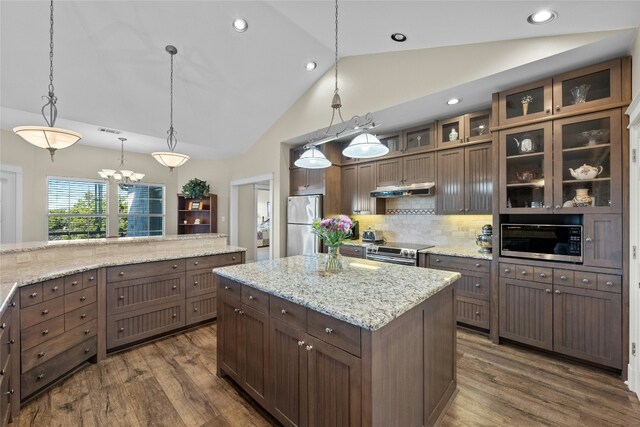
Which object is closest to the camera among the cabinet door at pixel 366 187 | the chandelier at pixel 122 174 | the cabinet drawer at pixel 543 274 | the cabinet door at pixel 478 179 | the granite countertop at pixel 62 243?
the granite countertop at pixel 62 243

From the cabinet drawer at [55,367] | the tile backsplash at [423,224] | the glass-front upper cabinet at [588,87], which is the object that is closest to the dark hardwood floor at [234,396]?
the cabinet drawer at [55,367]

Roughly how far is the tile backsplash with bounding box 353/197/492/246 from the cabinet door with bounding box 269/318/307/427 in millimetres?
3064

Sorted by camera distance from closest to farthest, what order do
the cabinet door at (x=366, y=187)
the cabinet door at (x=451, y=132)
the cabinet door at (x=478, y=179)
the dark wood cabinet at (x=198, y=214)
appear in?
the cabinet door at (x=478, y=179), the cabinet door at (x=451, y=132), the cabinet door at (x=366, y=187), the dark wood cabinet at (x=198, y=214)

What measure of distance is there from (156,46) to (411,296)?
397 centimetres

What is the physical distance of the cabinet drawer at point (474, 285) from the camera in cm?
309

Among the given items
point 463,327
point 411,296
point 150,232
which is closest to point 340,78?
point 411,296

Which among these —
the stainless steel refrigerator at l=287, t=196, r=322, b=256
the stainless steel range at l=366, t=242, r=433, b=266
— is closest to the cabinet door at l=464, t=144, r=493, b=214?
the stainless steel range at l=366, t=242, r=433, b=266

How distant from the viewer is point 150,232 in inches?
263

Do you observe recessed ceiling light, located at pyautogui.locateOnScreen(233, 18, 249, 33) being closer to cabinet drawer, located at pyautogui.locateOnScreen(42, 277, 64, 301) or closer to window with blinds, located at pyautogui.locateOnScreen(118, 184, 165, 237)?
cabinet drawer, located at pyautogui.locateOnScreen(42, 277, 64, 301)

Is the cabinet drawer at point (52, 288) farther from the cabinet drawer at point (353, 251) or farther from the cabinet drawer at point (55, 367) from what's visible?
the cabinet drawer at point (353, 251)

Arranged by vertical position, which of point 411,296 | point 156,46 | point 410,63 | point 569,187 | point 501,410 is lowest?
point 501,410

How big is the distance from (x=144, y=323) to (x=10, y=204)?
4029 millimetres

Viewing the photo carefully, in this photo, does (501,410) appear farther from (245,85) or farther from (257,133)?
(257,133)

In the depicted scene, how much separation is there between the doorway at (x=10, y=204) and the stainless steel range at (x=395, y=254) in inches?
234
